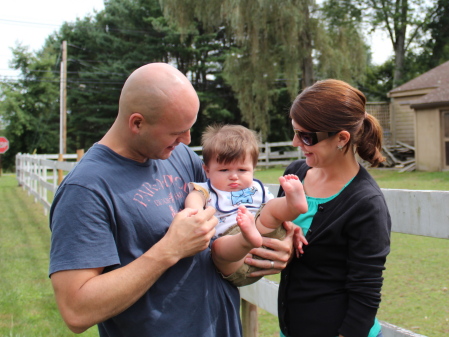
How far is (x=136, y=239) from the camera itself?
1.72m

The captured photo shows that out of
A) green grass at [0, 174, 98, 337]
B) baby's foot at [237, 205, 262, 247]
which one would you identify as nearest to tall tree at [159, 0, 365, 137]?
green grass at [0, 174, 98, 337]

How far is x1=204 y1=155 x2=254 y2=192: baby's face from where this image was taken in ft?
7.61

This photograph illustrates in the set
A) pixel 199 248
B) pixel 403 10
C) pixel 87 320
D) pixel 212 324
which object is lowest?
pixel 212 324

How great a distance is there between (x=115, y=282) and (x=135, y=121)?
611 mm

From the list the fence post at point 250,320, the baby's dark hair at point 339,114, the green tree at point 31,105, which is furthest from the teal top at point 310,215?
the green tree at point 31,105

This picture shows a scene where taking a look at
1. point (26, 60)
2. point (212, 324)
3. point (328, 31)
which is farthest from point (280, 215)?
point (26, 60)

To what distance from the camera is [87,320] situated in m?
1.55

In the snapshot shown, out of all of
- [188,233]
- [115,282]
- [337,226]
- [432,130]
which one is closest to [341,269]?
[337,226]

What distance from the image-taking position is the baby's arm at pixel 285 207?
1.85m

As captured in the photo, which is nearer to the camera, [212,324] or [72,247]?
[72,247]

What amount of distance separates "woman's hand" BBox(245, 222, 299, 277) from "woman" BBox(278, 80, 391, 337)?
0.08 m

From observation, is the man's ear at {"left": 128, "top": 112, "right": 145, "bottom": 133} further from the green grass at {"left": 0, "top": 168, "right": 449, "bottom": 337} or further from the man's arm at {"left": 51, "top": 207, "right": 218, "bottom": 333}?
the green grass at {"left": 0, "top": 168, "right": 449, "bottom": 337}

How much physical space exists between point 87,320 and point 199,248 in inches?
18.7

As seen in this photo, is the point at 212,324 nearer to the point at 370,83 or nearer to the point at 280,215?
the point at 280,215
